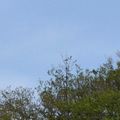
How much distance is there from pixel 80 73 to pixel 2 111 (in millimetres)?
7943

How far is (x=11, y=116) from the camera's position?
4675 cm

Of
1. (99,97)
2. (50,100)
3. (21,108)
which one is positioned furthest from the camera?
(21,108)

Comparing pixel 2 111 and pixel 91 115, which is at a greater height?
pixel 2 111

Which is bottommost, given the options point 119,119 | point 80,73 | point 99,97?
point 119,119

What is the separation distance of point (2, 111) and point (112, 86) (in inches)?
436

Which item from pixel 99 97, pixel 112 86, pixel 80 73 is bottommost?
pixel 99 97

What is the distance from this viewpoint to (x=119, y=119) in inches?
1400

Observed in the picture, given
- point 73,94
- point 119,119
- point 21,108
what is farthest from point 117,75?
point 21,108

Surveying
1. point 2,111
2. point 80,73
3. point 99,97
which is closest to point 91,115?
point 99,97

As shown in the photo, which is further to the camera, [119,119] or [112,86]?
[112,86]

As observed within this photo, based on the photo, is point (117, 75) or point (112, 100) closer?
point (112, 100)

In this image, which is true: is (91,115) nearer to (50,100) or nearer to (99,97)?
(99,97)

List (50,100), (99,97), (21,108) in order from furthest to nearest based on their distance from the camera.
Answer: (21,108) → (50,100) → (99,97)

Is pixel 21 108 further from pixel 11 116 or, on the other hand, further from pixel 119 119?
pixel 119 119
